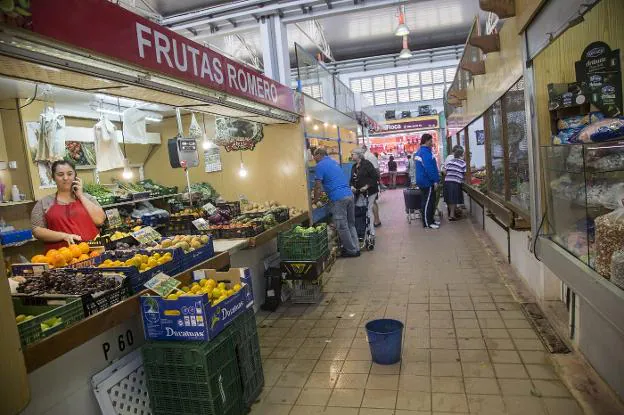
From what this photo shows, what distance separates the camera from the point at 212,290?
11.1ft

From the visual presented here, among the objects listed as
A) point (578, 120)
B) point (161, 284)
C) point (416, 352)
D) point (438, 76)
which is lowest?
point (416, 352)

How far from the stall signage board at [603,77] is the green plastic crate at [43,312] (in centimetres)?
395

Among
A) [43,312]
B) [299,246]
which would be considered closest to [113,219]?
[299,246]

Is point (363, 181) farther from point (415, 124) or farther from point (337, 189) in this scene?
point (415, 124)

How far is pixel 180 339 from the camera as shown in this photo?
115 inches

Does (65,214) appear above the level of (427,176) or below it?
above

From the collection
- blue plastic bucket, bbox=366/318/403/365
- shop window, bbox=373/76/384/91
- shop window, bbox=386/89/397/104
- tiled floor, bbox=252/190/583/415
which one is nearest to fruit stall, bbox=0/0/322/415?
tiled floor, bbox=252/190/583/415

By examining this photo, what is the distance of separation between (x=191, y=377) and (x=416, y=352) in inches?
82.8

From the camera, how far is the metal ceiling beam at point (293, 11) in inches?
327

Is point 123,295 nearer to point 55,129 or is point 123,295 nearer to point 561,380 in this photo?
point 561,380

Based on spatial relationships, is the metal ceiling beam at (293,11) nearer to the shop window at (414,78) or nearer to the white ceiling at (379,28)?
the white ceiling at (379,28)

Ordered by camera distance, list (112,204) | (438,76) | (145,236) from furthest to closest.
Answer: (438,76) → (112,204) → (145,236)

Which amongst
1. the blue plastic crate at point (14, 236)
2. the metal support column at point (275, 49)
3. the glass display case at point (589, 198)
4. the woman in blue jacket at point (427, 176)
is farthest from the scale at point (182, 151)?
the woman in blue jacket at point (427, 176)

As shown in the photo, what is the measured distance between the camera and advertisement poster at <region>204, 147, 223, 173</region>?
8.70 meters
